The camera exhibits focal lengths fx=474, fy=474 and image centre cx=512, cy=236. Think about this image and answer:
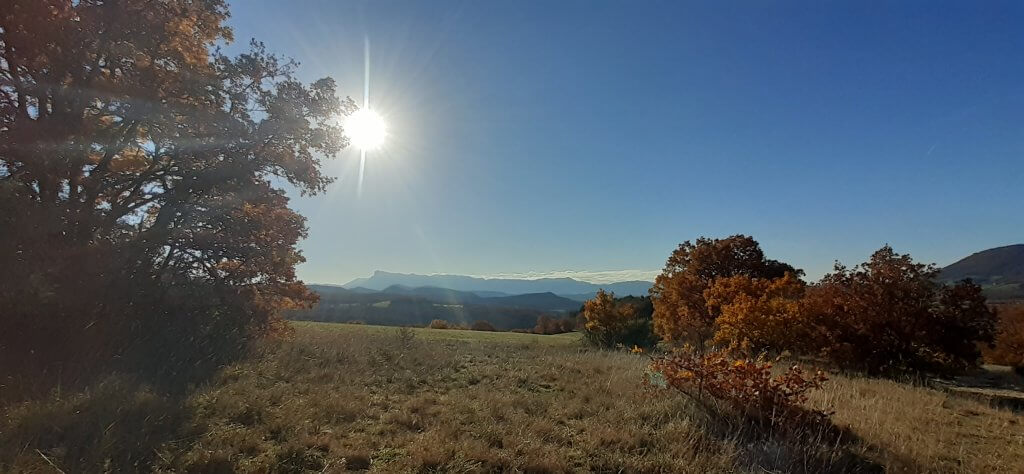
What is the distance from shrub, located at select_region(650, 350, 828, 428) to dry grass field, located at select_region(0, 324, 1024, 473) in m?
0.25

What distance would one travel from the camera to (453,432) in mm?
5473

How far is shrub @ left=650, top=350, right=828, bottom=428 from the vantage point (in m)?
5.70

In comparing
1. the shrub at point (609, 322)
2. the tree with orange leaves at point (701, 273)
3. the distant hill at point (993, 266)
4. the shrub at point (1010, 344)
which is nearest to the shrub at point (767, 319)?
the tree with orange leaves at point (701, 273)

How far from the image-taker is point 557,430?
576cm

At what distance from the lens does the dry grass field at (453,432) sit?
4.32 meters

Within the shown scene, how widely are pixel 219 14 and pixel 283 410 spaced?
1015 centimetres

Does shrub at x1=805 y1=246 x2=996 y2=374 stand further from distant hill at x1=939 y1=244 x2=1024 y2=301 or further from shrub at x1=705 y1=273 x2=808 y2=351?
distant hill at x1=939 y1=244 x2=1024 y2=301

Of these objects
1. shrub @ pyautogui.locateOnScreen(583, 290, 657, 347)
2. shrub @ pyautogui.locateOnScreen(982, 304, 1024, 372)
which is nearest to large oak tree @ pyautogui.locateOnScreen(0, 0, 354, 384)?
shrub @ pyautogui.locateOnScreen(583, 290, 657, 347)

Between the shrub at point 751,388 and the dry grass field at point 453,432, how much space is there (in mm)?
254

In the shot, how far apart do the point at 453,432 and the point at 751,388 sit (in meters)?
3.72

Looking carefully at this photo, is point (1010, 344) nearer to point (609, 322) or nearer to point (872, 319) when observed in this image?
point (872, 319)

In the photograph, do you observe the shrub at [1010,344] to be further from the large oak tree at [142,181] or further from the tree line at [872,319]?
the large oak tree at [142,181]

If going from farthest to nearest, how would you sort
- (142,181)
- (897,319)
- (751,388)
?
(897,319), (142,181), (751,388)

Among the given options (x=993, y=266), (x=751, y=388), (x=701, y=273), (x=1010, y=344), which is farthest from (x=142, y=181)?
(x=993, y=266)
